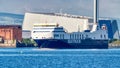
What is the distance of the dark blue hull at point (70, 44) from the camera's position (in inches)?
5030

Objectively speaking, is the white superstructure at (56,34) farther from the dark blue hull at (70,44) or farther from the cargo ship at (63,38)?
the dark blue hull at (70,44)

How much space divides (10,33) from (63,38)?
38201 millimetres

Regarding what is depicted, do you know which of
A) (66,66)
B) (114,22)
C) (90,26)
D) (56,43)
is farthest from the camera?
(114,22)

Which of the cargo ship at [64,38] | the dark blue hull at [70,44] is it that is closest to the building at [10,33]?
the cargo ship at [64,38]

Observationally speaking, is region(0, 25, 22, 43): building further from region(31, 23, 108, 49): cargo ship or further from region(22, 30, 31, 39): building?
region(31, 23, 108, 49): cargo ship

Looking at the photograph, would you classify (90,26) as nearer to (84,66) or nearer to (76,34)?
(76,34)

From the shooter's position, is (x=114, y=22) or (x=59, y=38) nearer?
(x=59, y=38)

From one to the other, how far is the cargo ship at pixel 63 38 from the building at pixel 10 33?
29810mm

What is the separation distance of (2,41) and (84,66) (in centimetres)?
11482

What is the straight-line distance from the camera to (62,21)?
16225 cm

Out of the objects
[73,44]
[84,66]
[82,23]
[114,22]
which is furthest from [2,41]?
[84,66]

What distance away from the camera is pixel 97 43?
136 m

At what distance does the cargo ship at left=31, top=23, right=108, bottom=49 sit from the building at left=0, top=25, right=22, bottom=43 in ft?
97.8

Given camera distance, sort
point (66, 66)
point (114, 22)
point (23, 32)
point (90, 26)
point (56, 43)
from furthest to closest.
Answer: point (114, 22) → point (23, 32) → point (90, 26) → point (56, 43) → point (66, 66)
